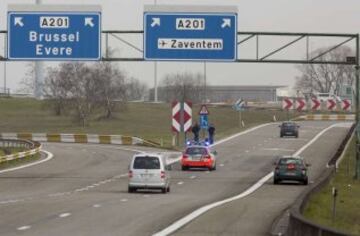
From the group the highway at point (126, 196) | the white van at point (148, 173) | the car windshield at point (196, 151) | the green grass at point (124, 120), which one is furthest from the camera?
the green grass at point (124, 120)

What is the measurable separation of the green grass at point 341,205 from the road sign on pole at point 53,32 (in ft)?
38.8

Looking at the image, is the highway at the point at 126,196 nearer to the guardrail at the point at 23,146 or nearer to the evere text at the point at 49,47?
the guardrail at the point at 23,146

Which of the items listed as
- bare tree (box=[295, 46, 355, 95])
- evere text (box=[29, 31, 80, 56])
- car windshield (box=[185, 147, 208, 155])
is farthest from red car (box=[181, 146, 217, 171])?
bare tree (box=[295, 46, 355, 95])

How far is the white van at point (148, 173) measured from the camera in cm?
3559

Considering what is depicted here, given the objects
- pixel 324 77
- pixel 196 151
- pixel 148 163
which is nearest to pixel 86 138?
pixel 196 151

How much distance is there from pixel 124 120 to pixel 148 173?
8361 cm

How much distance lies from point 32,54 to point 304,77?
502 ft

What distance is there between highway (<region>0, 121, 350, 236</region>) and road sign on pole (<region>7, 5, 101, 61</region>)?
18.7 feet

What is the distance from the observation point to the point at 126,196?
33.7 meters

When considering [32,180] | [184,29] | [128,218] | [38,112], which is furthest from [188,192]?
[38,112]

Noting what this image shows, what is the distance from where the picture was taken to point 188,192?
36.6 meters

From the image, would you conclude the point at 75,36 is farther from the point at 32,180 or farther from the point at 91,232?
the point at 91,232

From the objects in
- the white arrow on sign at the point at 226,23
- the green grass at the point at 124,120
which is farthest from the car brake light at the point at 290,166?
the green grass at the point at 124,120

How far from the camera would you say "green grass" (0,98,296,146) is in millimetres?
103319
